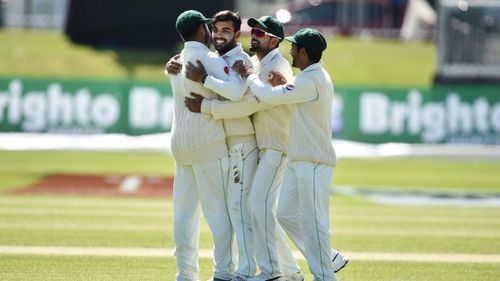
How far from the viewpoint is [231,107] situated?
32.5 ft

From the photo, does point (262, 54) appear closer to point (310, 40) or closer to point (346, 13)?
point (310, 40)

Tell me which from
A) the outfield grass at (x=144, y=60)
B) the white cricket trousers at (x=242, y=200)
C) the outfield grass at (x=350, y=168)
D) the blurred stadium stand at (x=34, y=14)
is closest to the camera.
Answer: the white cricket trousers at (x=242, y=200)

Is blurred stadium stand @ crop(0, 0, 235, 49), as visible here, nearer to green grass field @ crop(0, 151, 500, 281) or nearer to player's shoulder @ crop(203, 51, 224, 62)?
green grass field @ crop(0, 151, 500, 281)

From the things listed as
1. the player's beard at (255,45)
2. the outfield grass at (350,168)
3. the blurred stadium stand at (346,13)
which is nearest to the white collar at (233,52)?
the player's beard at (255,45)

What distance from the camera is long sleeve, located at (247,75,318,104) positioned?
9750 millimetres

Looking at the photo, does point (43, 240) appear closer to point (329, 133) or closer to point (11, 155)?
point (329, 133)

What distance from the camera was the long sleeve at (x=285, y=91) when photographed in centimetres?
975

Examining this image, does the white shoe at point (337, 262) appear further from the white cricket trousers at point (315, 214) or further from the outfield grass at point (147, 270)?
the outfield grass at point (147, 270)

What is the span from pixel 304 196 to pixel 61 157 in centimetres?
1849

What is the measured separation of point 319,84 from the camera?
32.3 feet

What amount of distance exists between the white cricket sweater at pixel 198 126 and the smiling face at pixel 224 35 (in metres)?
0.11

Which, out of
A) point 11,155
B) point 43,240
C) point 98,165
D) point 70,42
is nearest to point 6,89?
point 11,155

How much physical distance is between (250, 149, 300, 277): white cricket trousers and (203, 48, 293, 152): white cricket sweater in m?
0.11

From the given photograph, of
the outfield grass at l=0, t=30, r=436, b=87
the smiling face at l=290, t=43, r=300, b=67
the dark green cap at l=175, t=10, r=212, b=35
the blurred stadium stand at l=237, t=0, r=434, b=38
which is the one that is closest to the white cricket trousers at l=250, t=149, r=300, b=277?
the smiling face at l=290, t=43, r=300, b=67
